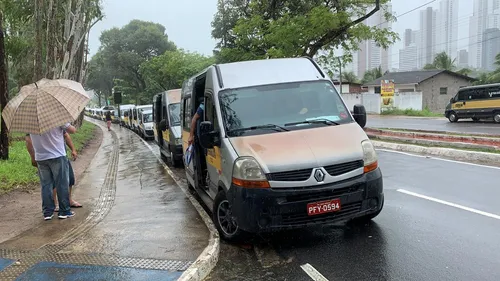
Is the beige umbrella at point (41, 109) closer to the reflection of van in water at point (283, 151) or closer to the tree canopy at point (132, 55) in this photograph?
the reflection of van in water at point (283, 151)

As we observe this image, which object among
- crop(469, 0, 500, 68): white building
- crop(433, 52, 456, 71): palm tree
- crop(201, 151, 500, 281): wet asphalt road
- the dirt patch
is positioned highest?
crop(469, 0, 500, 68): white building

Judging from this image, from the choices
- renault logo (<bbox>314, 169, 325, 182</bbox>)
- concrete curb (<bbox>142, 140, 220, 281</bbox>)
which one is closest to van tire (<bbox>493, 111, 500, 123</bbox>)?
concrete curb (<bbox>142, 140, 220, 281</bbox>)

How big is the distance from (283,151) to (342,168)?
72 centimetres

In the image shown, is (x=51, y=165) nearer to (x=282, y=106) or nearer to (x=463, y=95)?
(x=282, y=106)

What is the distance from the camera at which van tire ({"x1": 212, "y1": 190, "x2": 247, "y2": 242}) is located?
514cm

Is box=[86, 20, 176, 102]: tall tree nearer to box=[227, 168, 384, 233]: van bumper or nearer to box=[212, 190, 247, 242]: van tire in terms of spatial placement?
box=[212, 190, 247, 242]: van tire

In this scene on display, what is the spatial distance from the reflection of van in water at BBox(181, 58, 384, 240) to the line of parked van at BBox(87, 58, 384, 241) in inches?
0.4

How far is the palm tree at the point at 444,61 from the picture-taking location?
57375 mm

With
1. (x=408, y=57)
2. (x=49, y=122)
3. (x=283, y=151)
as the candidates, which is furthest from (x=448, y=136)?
(x=408, y=57)

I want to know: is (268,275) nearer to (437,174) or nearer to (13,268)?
(13,268)

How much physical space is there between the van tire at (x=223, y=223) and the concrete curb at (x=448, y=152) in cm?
778

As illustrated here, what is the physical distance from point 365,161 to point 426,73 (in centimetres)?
4516

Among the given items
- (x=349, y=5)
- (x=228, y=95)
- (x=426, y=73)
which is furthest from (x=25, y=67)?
(x=426, y=73)

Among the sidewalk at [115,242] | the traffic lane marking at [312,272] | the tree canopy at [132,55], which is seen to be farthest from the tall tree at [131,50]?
the traffic lane marking at [312,272]
